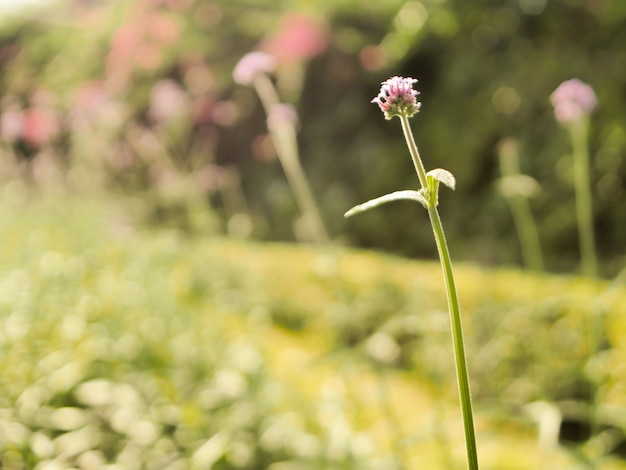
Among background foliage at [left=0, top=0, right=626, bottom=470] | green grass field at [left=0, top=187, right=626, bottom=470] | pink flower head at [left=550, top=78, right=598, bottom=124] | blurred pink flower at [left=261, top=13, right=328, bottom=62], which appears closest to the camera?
pink flower head at [left=550, top=78, right=598, bottom=124]

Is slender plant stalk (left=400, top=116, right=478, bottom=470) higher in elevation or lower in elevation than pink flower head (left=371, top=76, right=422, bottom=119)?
lower

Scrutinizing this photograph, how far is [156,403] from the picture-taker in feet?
9.52

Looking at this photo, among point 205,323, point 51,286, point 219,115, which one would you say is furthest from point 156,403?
point 219,115

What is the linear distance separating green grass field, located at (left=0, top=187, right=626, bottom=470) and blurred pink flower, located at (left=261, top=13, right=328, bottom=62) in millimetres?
3724

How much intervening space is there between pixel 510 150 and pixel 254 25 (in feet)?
25.0

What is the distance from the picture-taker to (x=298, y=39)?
26.6 feet

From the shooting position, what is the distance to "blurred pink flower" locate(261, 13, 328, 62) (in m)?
8.11

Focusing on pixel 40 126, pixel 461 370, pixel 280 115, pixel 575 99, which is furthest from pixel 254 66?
pixel 40 126

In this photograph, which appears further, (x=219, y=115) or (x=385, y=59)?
(x=219, y=115)

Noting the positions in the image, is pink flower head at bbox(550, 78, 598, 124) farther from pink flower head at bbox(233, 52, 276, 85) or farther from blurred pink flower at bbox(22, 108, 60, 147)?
blurred pink flower at bbox(22, 108, 60, 147)

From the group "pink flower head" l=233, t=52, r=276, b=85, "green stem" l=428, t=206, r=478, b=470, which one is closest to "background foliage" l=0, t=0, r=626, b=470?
"pink flower head" l=233, t=52, r=276, b=85

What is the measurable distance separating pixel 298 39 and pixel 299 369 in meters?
5.76

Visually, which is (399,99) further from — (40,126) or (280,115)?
(40,126)

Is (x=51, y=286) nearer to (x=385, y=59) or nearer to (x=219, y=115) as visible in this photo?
(x=385, y=59)
